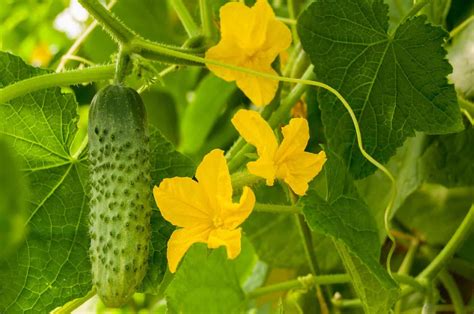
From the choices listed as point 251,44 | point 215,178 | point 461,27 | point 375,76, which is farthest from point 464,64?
point 215,178

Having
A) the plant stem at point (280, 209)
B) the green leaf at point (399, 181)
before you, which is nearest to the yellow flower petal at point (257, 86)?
the plant stem at point (280, 209)

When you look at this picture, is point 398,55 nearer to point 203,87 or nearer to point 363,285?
point 363,285

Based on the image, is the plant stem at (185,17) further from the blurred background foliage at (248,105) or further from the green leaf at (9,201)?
the green leaf at (9,201)

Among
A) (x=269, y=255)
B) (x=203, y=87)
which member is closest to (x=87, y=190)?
(x=269, y=255)

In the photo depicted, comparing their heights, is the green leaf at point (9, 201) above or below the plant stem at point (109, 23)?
above

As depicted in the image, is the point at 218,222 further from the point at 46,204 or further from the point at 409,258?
the point at 409,258

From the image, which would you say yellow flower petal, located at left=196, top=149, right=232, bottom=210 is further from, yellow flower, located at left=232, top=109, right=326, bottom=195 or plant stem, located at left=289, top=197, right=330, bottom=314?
plant stem, located at left=289, top=197, right=330, bottom=314
